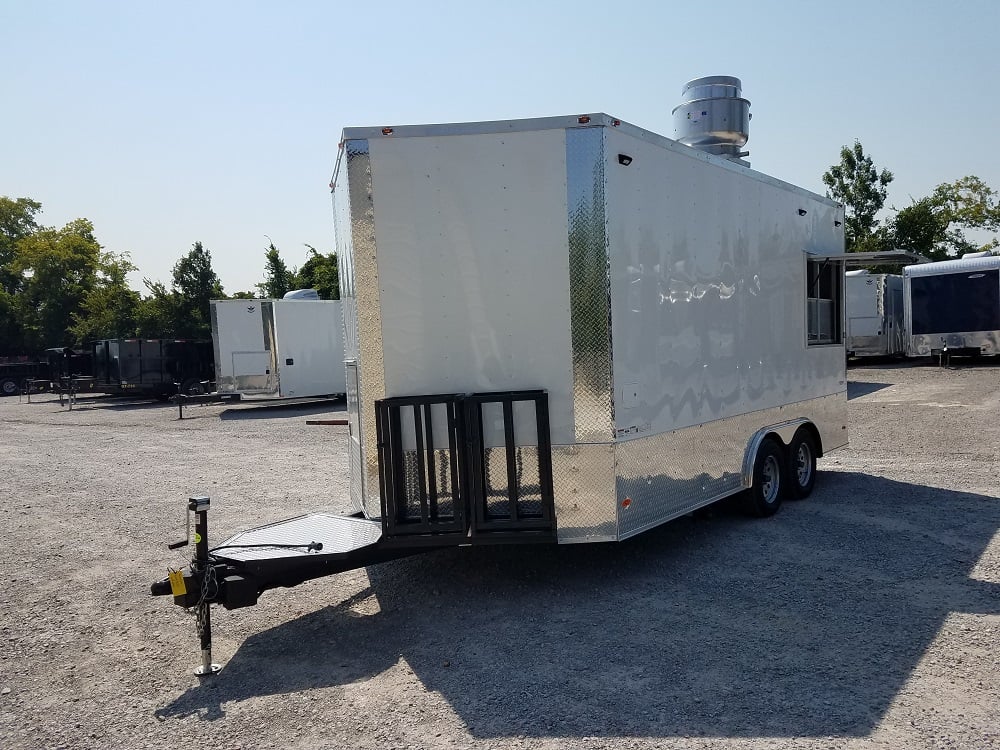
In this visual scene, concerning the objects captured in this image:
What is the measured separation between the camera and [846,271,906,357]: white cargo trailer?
75.0 feet

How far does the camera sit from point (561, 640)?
439 cm

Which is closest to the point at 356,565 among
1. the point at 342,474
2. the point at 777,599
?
the point at 777,599

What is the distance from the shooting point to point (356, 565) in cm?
479

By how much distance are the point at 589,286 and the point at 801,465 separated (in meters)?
3.88

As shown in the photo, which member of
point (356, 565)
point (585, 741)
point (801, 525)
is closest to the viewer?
point (585, 741)

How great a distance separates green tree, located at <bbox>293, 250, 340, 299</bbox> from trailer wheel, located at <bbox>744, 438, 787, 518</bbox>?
28406 mm

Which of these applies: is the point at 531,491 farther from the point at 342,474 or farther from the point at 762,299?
the point at 342,474

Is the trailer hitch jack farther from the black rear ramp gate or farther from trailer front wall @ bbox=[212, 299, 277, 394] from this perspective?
trailer front wall @ bbox=[212, 299, 277, 394]

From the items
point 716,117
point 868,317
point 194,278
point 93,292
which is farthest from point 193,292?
point 716,117

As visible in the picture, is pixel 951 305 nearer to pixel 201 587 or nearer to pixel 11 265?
pixel 201 587

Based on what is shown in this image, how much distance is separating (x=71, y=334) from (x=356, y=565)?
42.7 meters

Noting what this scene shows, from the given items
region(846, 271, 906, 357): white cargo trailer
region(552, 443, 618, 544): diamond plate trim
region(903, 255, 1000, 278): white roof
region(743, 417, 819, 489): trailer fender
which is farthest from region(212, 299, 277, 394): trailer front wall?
region(903, 255, 1000, 278): white roof

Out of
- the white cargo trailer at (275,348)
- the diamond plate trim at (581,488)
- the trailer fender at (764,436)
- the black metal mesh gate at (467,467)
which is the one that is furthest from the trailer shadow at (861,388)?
the black metal mesh gate at (467,467)

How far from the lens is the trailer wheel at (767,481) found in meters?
6.64
